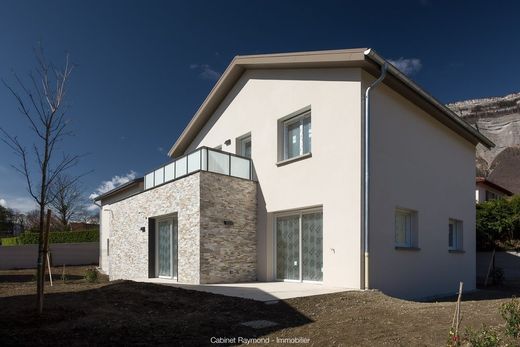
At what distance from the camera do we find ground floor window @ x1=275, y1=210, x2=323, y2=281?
37.0 ft

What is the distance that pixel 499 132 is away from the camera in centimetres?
5888

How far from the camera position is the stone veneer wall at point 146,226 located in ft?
39.7

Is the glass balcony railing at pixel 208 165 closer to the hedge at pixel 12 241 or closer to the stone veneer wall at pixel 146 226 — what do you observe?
the stone veneer wall at pixel 146 226

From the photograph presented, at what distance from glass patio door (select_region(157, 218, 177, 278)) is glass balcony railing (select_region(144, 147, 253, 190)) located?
1525 millimetres

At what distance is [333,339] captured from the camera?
5.70 metres

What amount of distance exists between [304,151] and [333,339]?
7.18m

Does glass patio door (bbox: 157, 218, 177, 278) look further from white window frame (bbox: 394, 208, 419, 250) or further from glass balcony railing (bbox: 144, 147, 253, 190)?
white window frame (bbox: 394, 208, 419, 250)

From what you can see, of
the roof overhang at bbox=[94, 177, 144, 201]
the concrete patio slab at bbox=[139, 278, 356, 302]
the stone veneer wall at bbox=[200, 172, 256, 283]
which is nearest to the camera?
the concrete patio slab at bbox=[139, 278, 356, 302]

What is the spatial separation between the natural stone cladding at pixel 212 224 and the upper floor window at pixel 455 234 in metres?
6.70

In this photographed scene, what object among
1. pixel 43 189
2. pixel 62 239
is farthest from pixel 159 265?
pixel 62 239

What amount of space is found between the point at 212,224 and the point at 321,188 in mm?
3341

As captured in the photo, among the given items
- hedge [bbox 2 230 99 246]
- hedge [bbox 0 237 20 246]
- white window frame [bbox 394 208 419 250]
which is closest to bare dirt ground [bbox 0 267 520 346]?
white window frame [bbox 394 208 419 250]

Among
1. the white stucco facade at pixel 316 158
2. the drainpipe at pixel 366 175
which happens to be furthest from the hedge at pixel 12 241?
the drainpipe at pixel 366 175

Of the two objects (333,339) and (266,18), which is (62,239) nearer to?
(266,18)
